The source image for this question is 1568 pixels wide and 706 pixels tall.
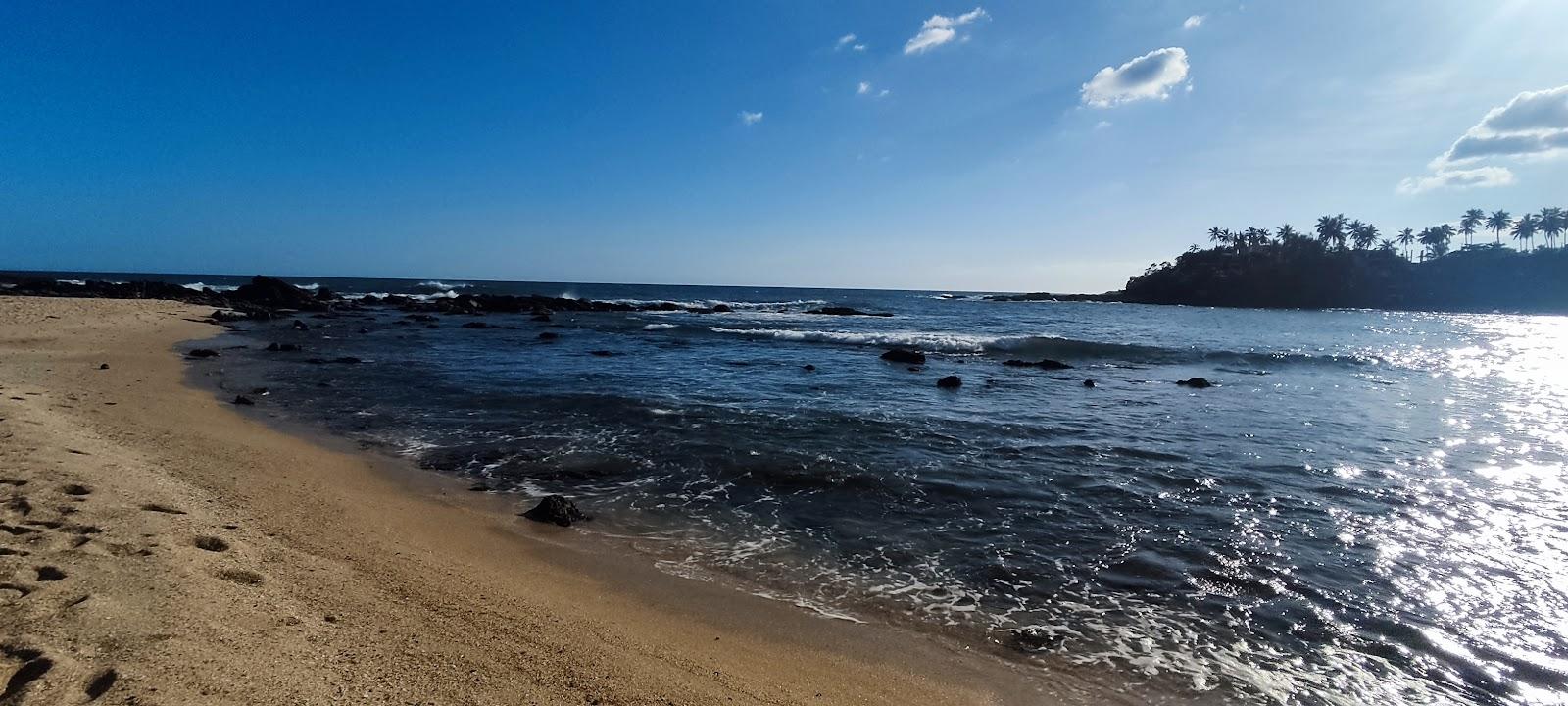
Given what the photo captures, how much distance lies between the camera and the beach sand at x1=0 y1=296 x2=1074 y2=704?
3.34m

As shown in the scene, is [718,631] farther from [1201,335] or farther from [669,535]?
[1201,335]

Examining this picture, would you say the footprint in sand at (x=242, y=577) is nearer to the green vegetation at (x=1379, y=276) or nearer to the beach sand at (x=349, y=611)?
the beach sand at (x=349, y=611)

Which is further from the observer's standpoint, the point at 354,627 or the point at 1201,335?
the point at 1201,335

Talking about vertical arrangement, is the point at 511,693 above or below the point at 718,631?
above

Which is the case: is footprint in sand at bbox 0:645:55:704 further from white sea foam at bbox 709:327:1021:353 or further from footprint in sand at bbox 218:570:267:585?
white sea foam at bbox 709:327:1021:353

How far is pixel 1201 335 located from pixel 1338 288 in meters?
87.2

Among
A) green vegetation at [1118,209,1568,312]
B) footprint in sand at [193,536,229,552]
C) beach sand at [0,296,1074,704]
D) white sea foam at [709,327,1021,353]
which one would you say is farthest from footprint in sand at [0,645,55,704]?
green vegetation at [1118,209,1568,312]

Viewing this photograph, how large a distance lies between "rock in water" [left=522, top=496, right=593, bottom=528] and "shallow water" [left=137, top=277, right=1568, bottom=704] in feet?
1.16

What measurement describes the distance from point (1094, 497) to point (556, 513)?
6.94m

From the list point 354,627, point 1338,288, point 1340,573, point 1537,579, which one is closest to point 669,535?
point 354,627

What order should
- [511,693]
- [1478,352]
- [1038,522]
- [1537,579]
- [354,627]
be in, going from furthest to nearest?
[1478,352]
[1038,522]
[1537,579]
[354,627]
[511,693]

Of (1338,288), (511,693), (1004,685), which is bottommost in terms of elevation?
(1004,685)

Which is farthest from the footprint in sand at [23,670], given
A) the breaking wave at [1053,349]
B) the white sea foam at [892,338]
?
the white sea foam at [892,338]

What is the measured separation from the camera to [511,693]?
355cm
